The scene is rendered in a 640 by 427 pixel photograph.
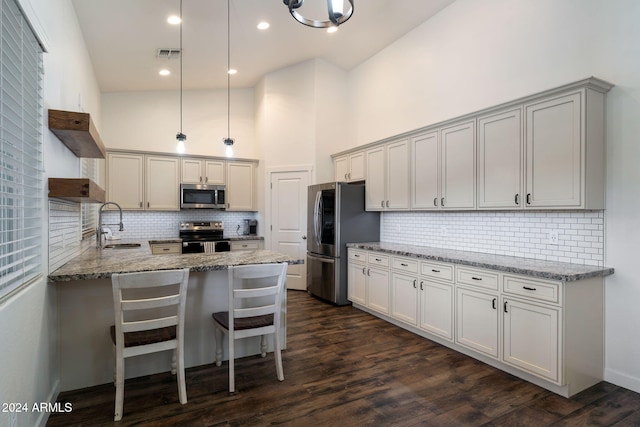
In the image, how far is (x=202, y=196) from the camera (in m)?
6.11

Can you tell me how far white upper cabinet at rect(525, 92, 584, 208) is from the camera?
105 inches

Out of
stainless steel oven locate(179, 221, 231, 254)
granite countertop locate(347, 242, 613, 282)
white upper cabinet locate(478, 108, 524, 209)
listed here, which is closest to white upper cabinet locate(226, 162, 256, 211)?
stainless steel oven locate(179, 221, 231, 254)

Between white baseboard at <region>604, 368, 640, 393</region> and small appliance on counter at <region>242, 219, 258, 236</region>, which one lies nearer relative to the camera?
white baseboard at <region>604, 368, 640, 393</region>

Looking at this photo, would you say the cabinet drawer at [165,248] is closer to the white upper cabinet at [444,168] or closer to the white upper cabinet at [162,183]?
the white upper cabinet at [162,183]

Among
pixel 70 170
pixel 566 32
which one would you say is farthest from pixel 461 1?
pixel 70 170

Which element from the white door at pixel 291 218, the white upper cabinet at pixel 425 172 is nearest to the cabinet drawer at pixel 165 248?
the white door at pixel 291 218

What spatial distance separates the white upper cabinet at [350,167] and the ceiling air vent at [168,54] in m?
2.82

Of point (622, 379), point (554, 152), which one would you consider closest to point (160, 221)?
point (554, 152)

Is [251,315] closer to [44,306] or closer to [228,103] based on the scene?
[44,306]

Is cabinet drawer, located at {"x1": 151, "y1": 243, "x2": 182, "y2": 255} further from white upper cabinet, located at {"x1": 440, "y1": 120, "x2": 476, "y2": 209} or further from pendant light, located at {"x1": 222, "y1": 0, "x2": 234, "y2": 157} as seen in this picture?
white upper cabinet, located at {"x1": 440, "y1": 120, "x2": 476, "y2": 209}

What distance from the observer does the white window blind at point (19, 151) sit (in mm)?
1530

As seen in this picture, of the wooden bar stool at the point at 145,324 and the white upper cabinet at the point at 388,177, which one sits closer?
the wooden bar stool at the point at 145,324

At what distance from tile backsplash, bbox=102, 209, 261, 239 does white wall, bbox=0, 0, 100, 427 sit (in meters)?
2.90

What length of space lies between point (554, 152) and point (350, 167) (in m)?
2.98
